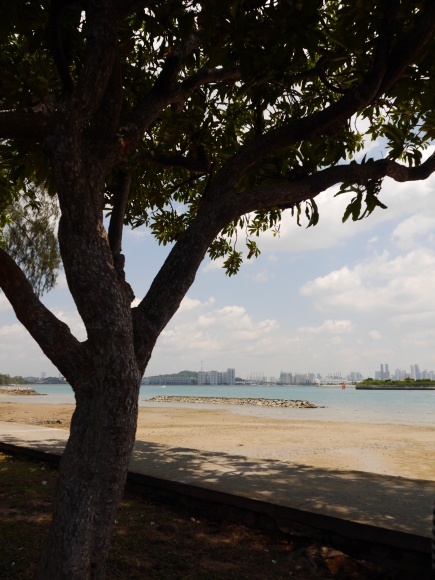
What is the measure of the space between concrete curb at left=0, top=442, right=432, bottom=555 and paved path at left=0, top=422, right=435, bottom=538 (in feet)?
0.18

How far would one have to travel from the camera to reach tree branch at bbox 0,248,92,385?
9.99 ft

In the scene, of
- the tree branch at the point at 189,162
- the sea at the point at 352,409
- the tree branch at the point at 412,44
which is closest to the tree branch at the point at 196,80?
the tree branch at the point at 189,162

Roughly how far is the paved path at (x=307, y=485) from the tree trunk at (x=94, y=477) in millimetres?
1977

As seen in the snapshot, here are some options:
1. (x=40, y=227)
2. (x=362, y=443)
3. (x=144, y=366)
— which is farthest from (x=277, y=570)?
(x=40, y=227)

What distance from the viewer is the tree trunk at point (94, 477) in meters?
2.71

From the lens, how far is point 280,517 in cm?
422

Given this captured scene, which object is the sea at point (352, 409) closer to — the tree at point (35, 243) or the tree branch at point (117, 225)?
the tree at point (35, 243)

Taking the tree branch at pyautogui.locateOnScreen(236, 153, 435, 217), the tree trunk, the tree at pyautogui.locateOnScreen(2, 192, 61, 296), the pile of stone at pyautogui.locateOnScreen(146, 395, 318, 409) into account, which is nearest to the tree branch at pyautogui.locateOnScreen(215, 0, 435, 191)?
the tree branch at pyautogui.locateOnScreen(236, 153, 435, 217)

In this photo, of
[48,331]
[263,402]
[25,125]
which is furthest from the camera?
[263,402]

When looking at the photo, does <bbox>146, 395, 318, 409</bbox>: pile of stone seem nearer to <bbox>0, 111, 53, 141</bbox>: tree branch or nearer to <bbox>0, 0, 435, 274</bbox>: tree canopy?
<bbox>0, 0, 435, 274</bbox>: tree canopy

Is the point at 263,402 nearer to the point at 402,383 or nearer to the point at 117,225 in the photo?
the point at 117,225

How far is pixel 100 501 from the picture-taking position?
279cm

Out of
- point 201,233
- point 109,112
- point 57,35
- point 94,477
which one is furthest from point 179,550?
point 57,35

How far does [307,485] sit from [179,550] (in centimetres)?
171
